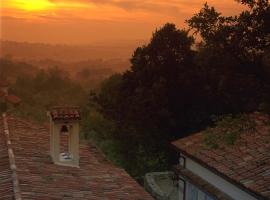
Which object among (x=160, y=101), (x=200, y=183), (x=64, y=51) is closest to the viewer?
(x=200, y=183)

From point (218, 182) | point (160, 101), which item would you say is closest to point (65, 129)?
point (218, 182)

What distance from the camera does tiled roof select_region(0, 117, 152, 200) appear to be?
11398mm

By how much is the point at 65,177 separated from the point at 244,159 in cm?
626

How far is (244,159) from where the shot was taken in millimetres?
16391

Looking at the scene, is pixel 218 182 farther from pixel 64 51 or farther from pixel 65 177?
pixel 64 51

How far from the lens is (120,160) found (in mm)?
33500

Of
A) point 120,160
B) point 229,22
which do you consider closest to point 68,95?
point 120,160

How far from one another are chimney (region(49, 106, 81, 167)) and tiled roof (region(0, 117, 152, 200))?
0.30 meters

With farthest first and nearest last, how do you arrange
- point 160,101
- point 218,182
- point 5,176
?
point 160,101 → point 218,182 → point 5,176

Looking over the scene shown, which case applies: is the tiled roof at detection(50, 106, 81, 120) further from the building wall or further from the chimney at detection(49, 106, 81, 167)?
the building wall

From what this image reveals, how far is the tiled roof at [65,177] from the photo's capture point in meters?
11.4

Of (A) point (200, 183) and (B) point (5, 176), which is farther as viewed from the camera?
(A) point (200, 183)

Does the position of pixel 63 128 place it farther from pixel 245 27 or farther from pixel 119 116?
pixel 119 116

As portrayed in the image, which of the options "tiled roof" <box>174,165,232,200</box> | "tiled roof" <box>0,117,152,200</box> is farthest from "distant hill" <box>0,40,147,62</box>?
"tiled roof" <box>0,117,152,200</box>
